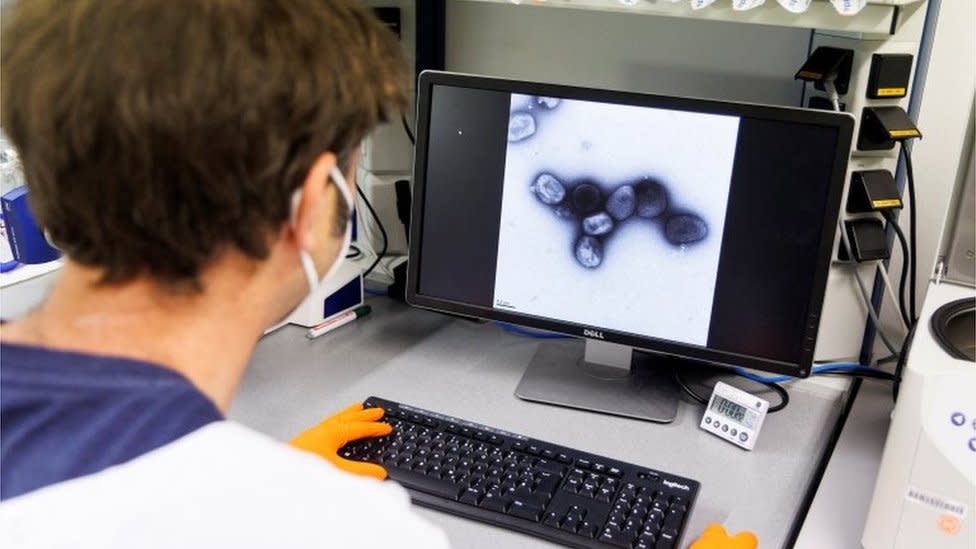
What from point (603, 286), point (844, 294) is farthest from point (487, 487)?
point (844, 294)

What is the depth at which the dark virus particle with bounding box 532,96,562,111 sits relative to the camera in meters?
1.18

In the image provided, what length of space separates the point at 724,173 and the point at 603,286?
0.21m

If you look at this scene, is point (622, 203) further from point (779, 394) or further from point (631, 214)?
point (779, 394)

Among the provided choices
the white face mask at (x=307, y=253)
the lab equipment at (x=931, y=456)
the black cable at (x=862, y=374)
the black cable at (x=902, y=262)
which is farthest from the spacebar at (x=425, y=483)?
the black cable at (x=902, y=262)

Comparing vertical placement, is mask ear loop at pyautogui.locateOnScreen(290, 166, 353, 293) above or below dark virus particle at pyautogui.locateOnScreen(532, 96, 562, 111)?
below

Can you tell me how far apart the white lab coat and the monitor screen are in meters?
0.59

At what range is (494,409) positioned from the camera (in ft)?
4.00

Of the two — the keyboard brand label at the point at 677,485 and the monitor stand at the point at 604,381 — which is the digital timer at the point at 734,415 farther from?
the keyboard brand label at the point at 677,485

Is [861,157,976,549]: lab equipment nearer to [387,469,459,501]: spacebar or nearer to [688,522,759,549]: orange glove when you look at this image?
[688,522,759,549]: orange glove

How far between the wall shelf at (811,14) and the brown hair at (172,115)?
59 centimetres

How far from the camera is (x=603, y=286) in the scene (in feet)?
3.95

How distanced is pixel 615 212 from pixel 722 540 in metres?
0.43

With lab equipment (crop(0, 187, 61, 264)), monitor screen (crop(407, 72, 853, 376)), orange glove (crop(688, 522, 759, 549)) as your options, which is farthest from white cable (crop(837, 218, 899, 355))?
lab equipment (crop(0, 187, 61, 264))

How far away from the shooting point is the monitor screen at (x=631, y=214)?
1104 mm
